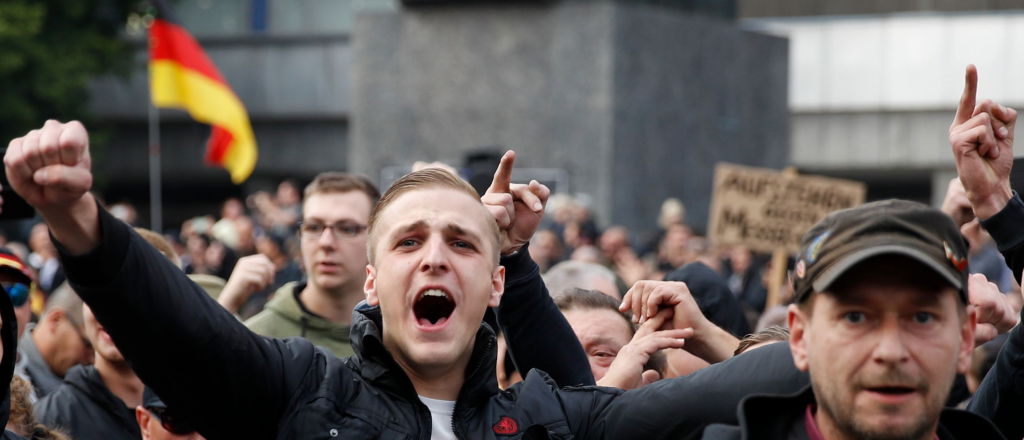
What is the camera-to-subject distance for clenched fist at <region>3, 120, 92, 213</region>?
2180 millimetres

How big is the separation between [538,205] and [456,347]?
1.77ft

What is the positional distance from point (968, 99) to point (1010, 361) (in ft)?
2.05

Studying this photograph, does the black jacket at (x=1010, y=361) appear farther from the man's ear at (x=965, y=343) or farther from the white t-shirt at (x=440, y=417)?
the white t-shirt at (x=440, y=417)

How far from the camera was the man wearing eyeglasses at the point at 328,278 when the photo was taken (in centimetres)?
527

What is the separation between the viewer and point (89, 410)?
14.8 feet

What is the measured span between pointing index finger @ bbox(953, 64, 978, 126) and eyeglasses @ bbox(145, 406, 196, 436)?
7.27ft

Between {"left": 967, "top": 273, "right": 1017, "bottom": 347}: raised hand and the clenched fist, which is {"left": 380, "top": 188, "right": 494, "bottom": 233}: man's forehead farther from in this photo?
{"left": 967, "top": 273, "right": 1017, "bottom": 347}: raised hand

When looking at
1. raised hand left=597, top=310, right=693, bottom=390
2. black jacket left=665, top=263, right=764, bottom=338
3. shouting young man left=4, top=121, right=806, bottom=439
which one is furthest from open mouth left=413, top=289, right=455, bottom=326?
black jacket left=665, top=263, right=764, bottom=338

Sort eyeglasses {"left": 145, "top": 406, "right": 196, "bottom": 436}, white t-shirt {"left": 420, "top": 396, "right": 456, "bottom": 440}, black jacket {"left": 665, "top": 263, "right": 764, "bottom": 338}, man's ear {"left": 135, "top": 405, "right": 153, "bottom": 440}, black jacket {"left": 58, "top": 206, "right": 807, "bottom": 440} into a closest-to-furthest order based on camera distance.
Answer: black jacket {"left": 58, "top": 206, "right": 807, "bottom": 440} → white t-shirt {"left": 420, "top": 396, "right": 456, "bottom": 440} → eyeglasses {"left": 145, "top": 406, "right": 196, "bottom": 436} → man's ear {"left": 135, "top": 405, "right": 153, "bottom": 440} → black jacket {"left": 665, "top": 263, "right": 764, "bottom": 338}

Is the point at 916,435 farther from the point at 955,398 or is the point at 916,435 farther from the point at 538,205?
the point at 955,398

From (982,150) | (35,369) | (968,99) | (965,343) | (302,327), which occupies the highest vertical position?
(968,99)

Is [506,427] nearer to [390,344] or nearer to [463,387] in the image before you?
[463,387]

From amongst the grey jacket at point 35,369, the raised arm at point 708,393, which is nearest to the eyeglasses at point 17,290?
the grey jacket at point 35,369

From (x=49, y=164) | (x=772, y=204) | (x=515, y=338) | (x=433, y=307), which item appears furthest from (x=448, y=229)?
(x=772, y=204)
